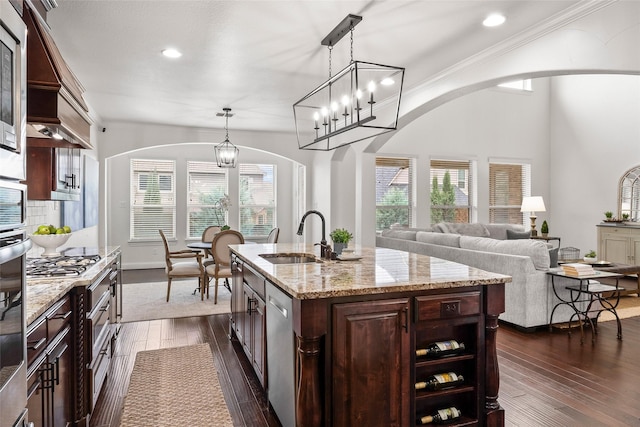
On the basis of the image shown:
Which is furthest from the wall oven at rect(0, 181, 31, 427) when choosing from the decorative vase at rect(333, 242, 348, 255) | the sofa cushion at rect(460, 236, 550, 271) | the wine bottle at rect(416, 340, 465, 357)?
the sofa cushion at rect(460, 236, 550, 271)

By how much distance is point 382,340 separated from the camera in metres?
2.09

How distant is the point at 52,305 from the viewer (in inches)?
74.0

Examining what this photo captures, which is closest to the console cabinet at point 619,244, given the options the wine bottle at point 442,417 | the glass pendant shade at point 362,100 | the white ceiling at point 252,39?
the glass pendant shade at point 362,100

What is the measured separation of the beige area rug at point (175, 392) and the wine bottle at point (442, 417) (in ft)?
3.79

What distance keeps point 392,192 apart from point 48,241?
654 cm

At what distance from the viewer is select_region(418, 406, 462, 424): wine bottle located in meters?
2.20

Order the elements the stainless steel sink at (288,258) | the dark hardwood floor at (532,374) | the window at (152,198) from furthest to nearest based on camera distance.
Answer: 1. the window at (152,198)
2. the stainless steel sink at (288,258)
3. the dark hardwood floor at (532,374)

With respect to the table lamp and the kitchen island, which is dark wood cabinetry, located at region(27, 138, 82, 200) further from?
the table lamp

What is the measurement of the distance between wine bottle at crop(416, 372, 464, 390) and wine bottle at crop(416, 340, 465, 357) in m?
0.12

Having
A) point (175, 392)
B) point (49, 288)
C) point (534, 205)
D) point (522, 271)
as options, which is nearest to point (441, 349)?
point (175, 392)

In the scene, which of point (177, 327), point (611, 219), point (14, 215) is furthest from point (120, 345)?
point (611, 219)

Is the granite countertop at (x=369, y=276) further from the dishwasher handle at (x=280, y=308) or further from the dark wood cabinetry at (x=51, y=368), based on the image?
the dark wood cabinetry at (x=51, y=368)

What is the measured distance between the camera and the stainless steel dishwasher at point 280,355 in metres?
2.14

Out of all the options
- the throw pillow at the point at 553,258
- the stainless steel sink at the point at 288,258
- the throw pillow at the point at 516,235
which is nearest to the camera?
the stainless steel sink at the point at 288,258
